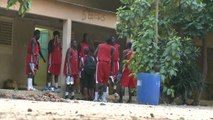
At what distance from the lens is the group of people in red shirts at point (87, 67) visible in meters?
14.3

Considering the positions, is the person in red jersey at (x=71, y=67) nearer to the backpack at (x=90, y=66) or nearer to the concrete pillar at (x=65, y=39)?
the concrete pillar at (x=65, y=39)

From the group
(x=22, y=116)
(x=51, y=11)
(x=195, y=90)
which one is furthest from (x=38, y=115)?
(x=195, y=90)

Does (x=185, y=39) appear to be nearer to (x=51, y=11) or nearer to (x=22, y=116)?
(x=51, y=11)

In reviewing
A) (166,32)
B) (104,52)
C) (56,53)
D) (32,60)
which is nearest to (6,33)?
(56,53)

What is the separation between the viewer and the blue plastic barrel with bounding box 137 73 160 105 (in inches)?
520

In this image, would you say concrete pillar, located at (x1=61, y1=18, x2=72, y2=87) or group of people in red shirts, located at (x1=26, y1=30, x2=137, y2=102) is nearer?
group of people in red shirts, located at (x1=26, y1=30, x2=137, y2=102)

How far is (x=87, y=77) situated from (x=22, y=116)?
25.8ft

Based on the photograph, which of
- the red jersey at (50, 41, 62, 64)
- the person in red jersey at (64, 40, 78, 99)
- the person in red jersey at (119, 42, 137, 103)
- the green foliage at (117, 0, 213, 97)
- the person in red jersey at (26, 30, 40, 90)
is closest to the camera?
the green foliage at (117, 0, 213, 97)

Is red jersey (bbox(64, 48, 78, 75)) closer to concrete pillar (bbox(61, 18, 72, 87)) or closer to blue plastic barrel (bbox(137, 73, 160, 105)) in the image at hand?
concrete pillar (bbox(61, 18, 72, 87))

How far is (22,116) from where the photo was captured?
7.46 m

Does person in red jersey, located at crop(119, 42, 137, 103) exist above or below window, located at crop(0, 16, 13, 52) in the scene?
below

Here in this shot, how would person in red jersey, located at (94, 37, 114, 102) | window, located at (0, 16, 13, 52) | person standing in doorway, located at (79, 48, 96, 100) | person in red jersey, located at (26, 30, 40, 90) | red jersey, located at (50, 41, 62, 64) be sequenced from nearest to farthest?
person in red jersey, located at (94, 37, 114, 102)
person in red jersey, located at (26, 30, 40, 90)
person standing in doorway, located at (79, 48, 96, 100)
red jersey, located at (50, 41, 62, 64)
window, located at (0, 16, 13, 52)

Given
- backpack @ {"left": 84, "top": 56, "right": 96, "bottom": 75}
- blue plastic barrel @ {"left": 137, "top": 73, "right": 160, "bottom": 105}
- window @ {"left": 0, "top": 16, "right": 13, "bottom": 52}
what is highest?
window @ {"left": 0, "top": 16, "right": 13, "bottom": 52}

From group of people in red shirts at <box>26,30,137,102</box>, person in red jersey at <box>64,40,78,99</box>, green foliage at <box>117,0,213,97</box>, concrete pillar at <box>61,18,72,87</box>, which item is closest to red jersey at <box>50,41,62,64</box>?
group of people in red shirts at <box>26,30,137,102</box>
